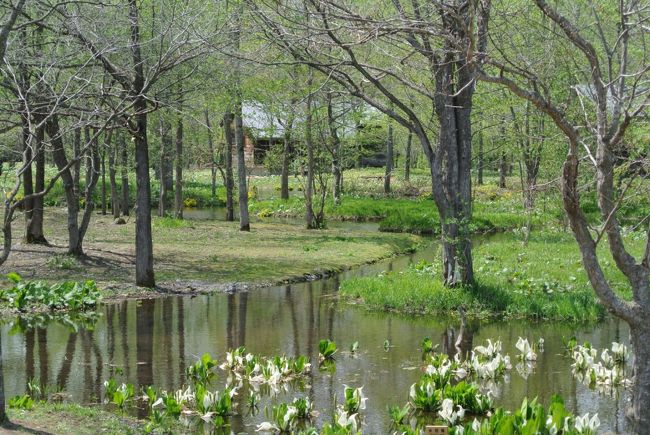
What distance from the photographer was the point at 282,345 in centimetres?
1295

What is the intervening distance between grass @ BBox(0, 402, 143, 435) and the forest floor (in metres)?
8.01

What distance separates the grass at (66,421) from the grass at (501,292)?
25.8ft

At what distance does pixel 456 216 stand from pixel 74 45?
7.31 meters

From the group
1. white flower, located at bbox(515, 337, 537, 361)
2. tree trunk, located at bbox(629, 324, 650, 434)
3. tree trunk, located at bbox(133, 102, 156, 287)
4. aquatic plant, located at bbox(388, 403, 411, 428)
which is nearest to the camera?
tree trunk, located at bbox(629, 324, 650, 434)

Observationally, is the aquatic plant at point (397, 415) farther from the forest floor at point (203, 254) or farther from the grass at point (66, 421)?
the forest floor at point (203, 254)

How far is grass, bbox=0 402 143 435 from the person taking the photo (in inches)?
299

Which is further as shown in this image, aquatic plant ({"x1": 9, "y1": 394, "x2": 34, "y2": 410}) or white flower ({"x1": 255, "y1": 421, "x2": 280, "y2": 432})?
white flower ({"x1": 255, "y1": 421, "x2": 280, "y2": 432})

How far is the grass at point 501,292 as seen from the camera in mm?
14898

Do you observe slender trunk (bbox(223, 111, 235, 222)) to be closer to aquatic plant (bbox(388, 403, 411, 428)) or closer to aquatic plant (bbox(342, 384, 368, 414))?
aquatic plant (bbox(342, 384, 368, 414))

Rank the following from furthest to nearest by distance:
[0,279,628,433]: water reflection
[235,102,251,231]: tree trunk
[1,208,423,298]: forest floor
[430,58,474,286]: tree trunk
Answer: [235,102,251,231]: tree trunk → [1,208,423,298]: forest floor → [430,58,474,286]: tree trunk → [0,279,628,433]: water reflection

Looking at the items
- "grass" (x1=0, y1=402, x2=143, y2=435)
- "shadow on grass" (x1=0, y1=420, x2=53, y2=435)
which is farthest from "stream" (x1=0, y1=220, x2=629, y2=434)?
"shadow on grass" (x1=0, y1=420, x2=53, y2=435)

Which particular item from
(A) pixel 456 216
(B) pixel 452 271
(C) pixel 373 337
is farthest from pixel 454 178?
(C) pixel 373 337

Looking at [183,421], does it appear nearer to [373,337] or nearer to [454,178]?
[373,337]

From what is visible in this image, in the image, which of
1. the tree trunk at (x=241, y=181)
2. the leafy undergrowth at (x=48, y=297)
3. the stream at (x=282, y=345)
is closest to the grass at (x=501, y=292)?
the stream at (x=282, y=345)
